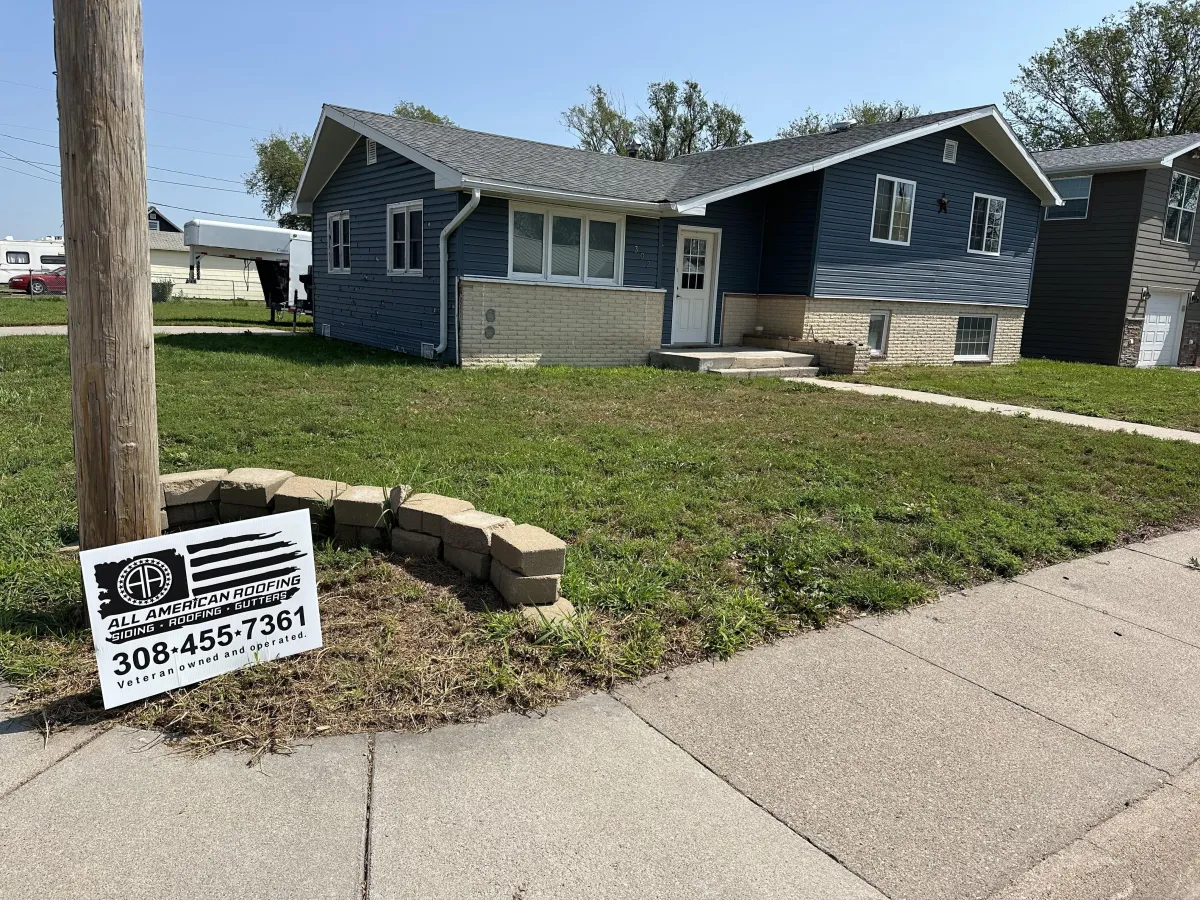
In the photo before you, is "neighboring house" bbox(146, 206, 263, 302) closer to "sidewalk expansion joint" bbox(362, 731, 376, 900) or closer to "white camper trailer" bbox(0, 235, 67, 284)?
"white camper trailer" bbox(0, 235, 67, 284)

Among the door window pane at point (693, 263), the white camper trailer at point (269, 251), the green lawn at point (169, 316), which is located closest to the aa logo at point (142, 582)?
the door window pane at point (693, 263)

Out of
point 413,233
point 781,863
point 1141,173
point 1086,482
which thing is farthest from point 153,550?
point 1141,173

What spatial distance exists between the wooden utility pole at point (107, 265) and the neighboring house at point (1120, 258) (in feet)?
71.9

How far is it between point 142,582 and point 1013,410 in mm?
10648

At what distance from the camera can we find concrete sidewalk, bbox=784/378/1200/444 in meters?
9.64

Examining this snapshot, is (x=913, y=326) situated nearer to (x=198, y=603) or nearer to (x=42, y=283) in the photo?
(x=198, y=603)

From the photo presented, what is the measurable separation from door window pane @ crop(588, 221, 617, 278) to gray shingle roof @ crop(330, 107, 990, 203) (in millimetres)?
634

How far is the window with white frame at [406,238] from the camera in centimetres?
1381

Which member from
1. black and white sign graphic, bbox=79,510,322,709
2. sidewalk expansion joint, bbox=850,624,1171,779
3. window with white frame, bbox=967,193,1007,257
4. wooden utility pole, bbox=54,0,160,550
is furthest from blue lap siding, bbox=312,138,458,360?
window with white frame, bbox=967,193,1007,257

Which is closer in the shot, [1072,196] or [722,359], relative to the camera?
[722,359]

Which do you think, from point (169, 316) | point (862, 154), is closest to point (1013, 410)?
point (862, 154)

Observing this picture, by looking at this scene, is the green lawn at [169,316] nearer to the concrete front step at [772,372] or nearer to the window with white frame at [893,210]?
the concrete front step at [772,372]

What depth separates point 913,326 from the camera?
704 inches

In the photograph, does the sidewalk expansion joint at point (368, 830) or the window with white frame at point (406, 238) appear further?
the window with white frame at point (406, 238)
